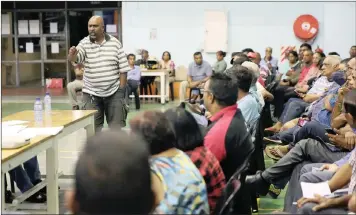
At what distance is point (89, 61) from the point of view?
5562 mm

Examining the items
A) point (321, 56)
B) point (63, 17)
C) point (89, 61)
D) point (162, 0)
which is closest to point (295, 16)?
point (162, 0)

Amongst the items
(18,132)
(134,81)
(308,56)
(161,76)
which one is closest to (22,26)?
(161,76)

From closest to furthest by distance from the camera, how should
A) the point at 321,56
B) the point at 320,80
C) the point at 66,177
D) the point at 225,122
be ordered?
1. the point at 225,122
2. the point at 66,177
3. the point at 320,80
4. the point at 321,56

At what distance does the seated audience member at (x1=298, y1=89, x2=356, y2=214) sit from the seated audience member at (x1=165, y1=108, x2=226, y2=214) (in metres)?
0.59

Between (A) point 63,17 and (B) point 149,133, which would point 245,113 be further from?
(A) point 63,17

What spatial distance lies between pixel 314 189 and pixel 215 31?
11674 mm

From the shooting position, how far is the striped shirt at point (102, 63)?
5.53 metres

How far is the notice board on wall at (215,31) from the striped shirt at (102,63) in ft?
30.4

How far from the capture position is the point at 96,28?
550 centimetres

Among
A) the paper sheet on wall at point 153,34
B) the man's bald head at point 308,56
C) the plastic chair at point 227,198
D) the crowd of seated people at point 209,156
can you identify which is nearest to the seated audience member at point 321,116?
the crowd of seated people at point 209,156

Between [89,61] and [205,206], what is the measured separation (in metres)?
3.74

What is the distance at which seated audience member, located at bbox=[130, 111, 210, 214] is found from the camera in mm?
1934

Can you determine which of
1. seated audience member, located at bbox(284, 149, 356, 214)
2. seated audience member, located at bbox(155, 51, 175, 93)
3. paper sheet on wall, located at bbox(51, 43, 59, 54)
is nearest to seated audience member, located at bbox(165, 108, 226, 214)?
seated audience member, located at bbox(284, 149, 356, 214)

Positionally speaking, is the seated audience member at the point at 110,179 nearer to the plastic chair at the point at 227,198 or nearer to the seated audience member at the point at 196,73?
the plastic chair at the point at 227,198
